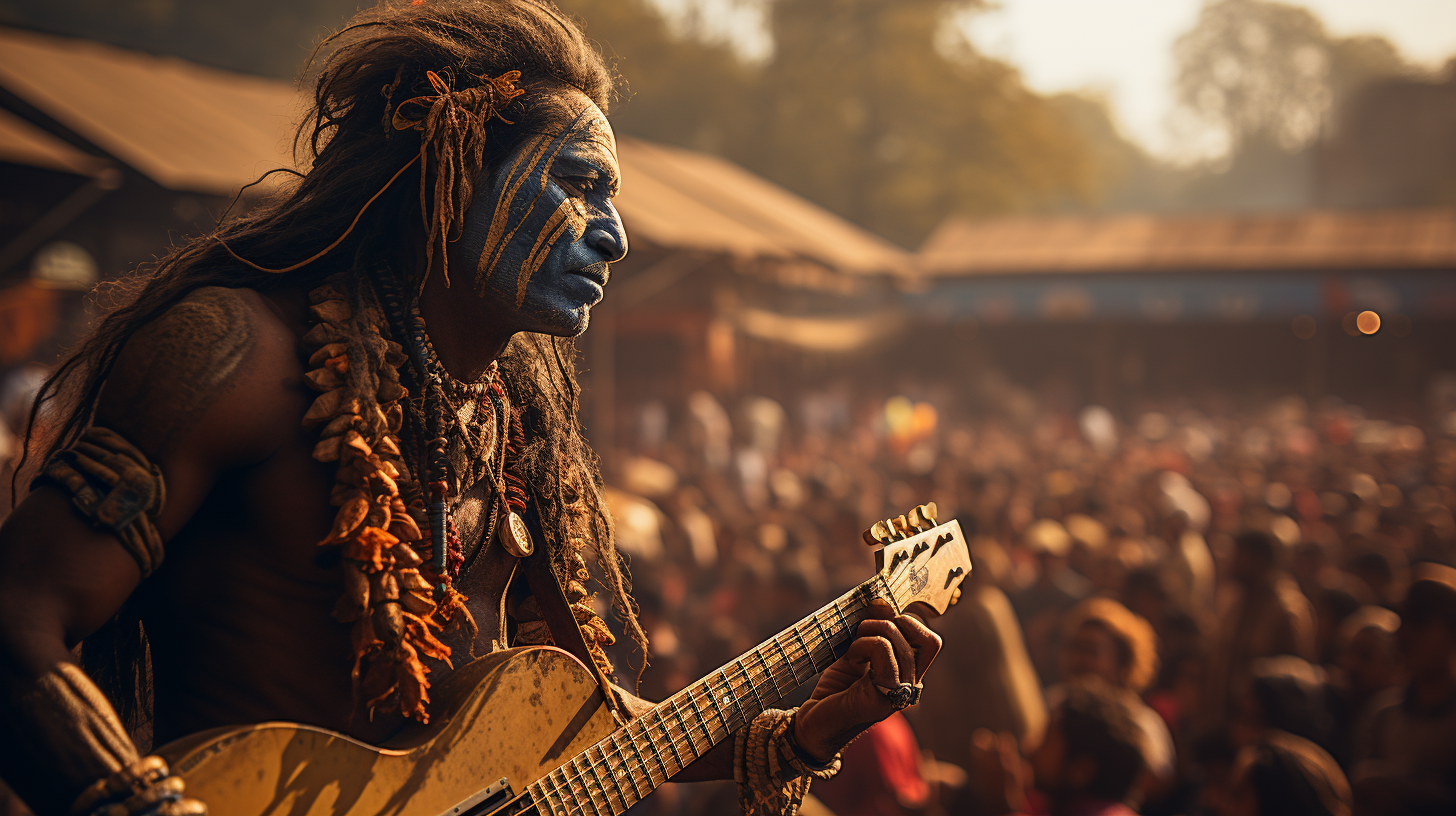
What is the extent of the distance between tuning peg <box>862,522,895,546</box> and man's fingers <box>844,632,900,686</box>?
0.63 ft

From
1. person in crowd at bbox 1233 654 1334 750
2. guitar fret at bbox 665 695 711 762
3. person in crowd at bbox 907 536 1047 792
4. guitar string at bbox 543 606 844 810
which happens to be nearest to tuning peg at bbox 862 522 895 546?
guitar string at bbox 543 606 844 810

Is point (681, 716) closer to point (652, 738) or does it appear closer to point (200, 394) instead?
point (652, 738)

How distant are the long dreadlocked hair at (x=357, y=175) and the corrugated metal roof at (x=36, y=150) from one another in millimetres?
6261

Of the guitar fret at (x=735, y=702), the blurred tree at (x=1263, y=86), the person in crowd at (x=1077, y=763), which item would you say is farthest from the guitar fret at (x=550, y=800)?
the blurred tree at (x=1263, y=86)

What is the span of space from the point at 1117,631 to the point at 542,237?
360cm

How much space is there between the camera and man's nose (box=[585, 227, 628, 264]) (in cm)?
190

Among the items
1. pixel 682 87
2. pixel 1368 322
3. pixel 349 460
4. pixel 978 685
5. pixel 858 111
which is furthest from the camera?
pixel 858 111

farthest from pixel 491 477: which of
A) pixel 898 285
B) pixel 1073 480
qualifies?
pixel 898 285

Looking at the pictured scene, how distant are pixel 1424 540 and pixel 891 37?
37.9 m

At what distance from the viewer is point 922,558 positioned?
215 centimetres

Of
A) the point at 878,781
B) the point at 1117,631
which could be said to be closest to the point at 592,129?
the point at 878,781

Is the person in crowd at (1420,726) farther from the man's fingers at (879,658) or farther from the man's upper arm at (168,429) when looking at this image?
the man's upper arm at (168,429)

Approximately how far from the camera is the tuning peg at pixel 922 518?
7.18 feet

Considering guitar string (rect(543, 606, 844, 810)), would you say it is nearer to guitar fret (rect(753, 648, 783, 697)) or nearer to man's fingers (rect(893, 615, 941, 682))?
guitar fret (rect(753, 648, 783, 697))
